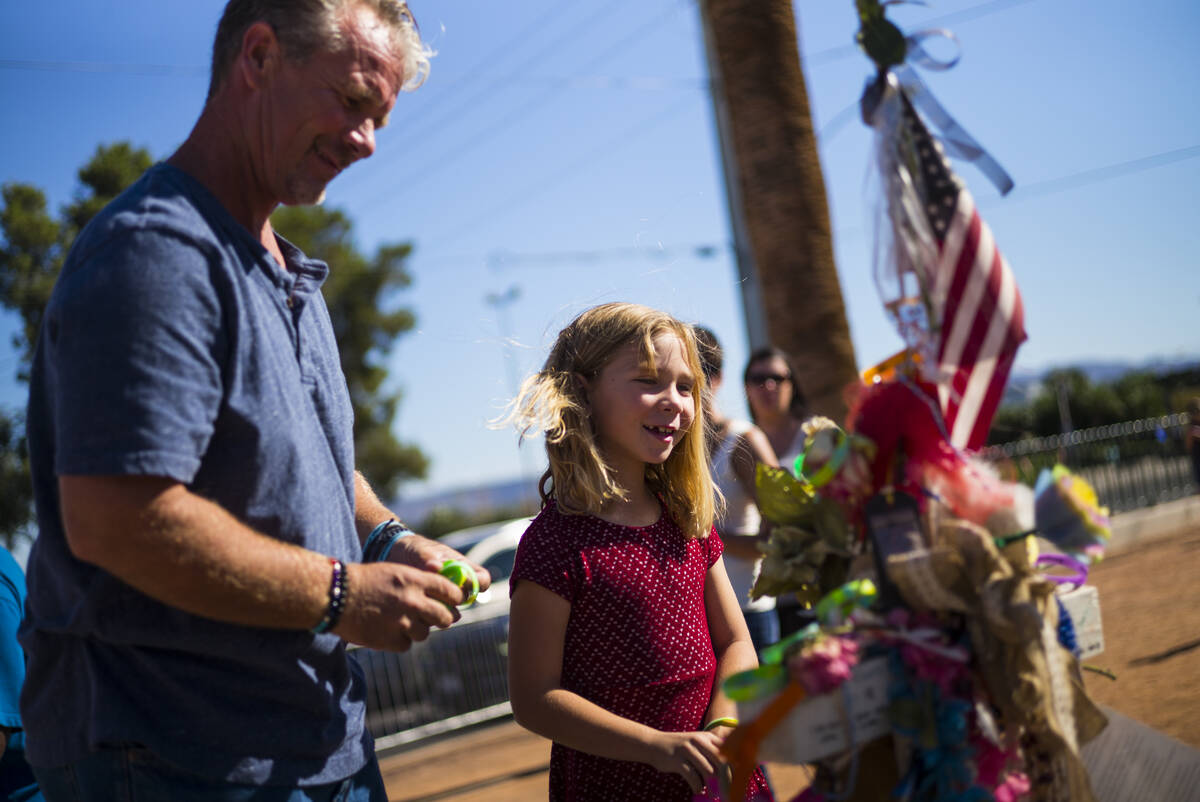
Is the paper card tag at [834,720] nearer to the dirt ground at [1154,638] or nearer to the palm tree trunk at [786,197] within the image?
the dirt ground at [1154,638]

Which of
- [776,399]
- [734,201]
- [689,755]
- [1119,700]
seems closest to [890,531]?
[689,755]

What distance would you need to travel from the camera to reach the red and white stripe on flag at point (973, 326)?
1.58 meters

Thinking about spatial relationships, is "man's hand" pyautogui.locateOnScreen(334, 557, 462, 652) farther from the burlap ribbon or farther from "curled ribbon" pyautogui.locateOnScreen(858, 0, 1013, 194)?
"curled ribbon" pyautogui.locateOnScreen(858, 0, 1013, 194)

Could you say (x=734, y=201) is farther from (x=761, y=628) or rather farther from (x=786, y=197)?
(x=761, y=628)

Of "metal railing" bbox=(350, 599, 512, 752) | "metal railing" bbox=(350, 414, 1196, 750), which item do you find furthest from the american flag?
"metal railing" bbox=(350, 599, 512, 752)

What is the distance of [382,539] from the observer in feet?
6.96

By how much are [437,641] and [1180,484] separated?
12.8 metres

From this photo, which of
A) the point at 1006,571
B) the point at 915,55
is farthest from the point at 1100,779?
the point at 915,55

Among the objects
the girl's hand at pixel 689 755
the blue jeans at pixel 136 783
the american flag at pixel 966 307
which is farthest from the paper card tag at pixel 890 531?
the blue jeans at pixel 136 783

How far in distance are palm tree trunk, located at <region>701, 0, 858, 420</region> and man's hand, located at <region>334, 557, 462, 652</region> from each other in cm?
447

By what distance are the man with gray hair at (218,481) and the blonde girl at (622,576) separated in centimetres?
41

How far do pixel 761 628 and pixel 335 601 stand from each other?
2791 millimetres

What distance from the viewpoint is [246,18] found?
5.86ft

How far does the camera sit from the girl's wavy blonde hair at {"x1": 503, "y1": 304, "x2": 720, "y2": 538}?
2.36 metres
